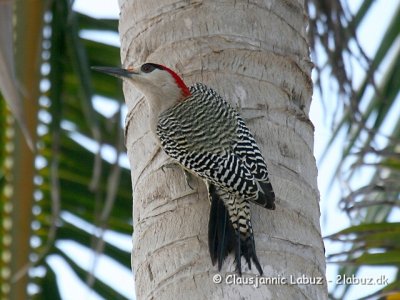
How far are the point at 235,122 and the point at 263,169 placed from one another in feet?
1.02

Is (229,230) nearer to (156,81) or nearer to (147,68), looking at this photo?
(147,68)

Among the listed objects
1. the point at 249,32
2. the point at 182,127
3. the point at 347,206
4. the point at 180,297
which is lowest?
the point at 180,297

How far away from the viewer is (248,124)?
309 cm

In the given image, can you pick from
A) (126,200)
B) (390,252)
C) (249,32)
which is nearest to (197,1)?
(249,32)

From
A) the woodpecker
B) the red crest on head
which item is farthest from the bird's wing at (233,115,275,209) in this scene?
the red crest on head

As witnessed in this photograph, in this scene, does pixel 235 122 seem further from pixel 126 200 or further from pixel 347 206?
pixel 126 200

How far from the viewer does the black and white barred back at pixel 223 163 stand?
2.88 m

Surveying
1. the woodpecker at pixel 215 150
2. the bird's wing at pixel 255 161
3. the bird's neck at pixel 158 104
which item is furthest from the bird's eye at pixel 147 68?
the bird's wing at pixel 255 161

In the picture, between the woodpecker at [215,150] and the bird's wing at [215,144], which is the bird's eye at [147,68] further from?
the bird's wing at [215,144]

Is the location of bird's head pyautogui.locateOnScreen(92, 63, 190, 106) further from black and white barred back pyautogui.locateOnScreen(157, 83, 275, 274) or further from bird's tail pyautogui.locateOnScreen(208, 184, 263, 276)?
bird's tail pyautogui.locateOnScreen(208, 184, 263, 276)

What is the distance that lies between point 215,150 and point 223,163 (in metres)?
0.12

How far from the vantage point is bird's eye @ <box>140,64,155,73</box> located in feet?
11.2

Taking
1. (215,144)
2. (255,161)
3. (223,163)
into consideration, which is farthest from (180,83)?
(255,161)

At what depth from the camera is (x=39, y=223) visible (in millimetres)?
4785
